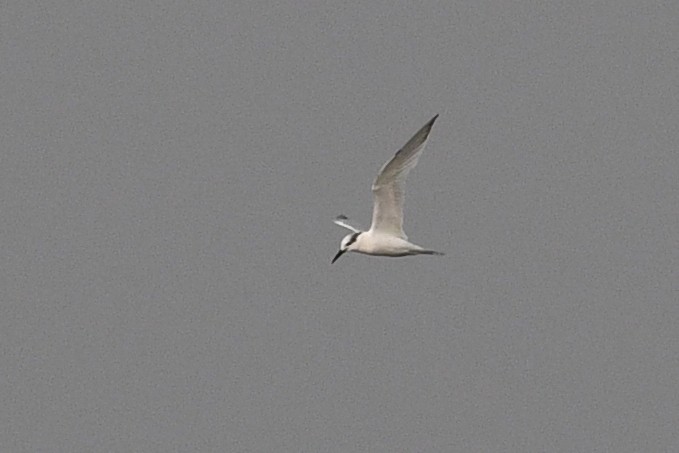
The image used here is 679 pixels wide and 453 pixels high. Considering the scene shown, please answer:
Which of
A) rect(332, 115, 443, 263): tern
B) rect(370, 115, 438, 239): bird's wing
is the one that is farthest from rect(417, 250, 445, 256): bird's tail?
rect(370, 115, 438, 239): bird's wing

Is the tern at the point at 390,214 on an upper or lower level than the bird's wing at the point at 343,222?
lower

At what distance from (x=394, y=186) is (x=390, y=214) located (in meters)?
0.55

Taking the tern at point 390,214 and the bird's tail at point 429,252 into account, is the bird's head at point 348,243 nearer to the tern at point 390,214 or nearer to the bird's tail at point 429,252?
the tern at point 390,214

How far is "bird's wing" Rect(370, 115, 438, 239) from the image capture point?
1814 cm

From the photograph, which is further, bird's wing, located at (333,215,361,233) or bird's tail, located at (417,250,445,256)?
bird's wing, located at (333,215,361,233)

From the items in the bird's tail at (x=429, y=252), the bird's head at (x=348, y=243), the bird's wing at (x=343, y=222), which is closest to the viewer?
the bird's tail at (x=429, y=252)

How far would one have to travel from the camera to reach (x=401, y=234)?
762 inches

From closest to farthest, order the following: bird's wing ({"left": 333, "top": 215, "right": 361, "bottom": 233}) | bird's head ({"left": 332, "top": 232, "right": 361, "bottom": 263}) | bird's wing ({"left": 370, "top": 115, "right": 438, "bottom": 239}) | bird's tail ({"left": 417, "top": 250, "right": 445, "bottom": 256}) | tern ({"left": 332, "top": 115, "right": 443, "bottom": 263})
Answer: bird's wing ({"left": 370, "top": 115, "right": 438, "bottom": 239}) < tern ({"left": 332, "top": 115, "right": 443, "bottom": 263}) < bird's tail ({"left": 417, "top": 250, "right": 445, "bottom": 256}) < bird's head ({"left": 332, "top": 232, "right": 361, "bottom": 263}) < bird's wing ({"left": 333, "top": 215, "right": 361, "bottom": 233})

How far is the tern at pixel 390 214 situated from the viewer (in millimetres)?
18391

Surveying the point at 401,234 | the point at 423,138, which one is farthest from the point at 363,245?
the point at 423,138

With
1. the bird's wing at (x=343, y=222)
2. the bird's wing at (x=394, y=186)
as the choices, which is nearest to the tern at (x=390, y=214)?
the bird's wing at (x=394, y=186)

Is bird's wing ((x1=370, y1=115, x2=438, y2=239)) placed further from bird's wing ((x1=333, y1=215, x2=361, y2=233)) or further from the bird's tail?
bird's wing ((x1=333, y1=215, x2=361, y2=233))

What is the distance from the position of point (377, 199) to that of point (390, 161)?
33.6 inches

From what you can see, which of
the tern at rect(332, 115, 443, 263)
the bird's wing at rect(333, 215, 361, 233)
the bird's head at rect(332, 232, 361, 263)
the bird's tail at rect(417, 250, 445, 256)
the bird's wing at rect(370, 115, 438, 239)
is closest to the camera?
the bird's wing at rect(370, 115, 438, 239)
